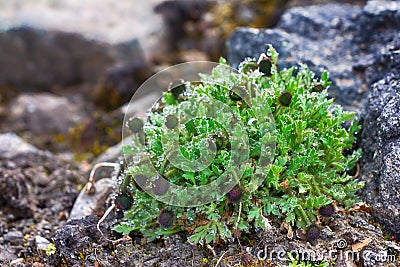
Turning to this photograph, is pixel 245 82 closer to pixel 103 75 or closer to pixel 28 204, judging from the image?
pixel 28 204

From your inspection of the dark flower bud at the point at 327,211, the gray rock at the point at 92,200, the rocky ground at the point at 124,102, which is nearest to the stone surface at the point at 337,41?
the rocky ground at the point at 124,102

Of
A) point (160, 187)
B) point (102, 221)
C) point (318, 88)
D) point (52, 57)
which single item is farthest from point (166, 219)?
point (52, 57)

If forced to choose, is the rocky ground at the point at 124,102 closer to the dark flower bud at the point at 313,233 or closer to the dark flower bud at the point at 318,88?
the dark flower bud at the point at 313,233

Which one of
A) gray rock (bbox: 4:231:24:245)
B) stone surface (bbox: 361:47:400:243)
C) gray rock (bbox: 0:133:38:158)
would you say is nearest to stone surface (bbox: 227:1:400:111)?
stone surface (bbox: 361:47:400:243)

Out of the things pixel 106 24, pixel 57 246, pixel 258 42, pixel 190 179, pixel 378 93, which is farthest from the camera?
pixel 106 24

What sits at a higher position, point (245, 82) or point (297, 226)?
point (245, 82)

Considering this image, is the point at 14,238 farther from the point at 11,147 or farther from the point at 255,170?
the point at 255,170

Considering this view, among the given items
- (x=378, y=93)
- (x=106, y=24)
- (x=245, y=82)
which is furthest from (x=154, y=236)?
(x=106, y=24)
